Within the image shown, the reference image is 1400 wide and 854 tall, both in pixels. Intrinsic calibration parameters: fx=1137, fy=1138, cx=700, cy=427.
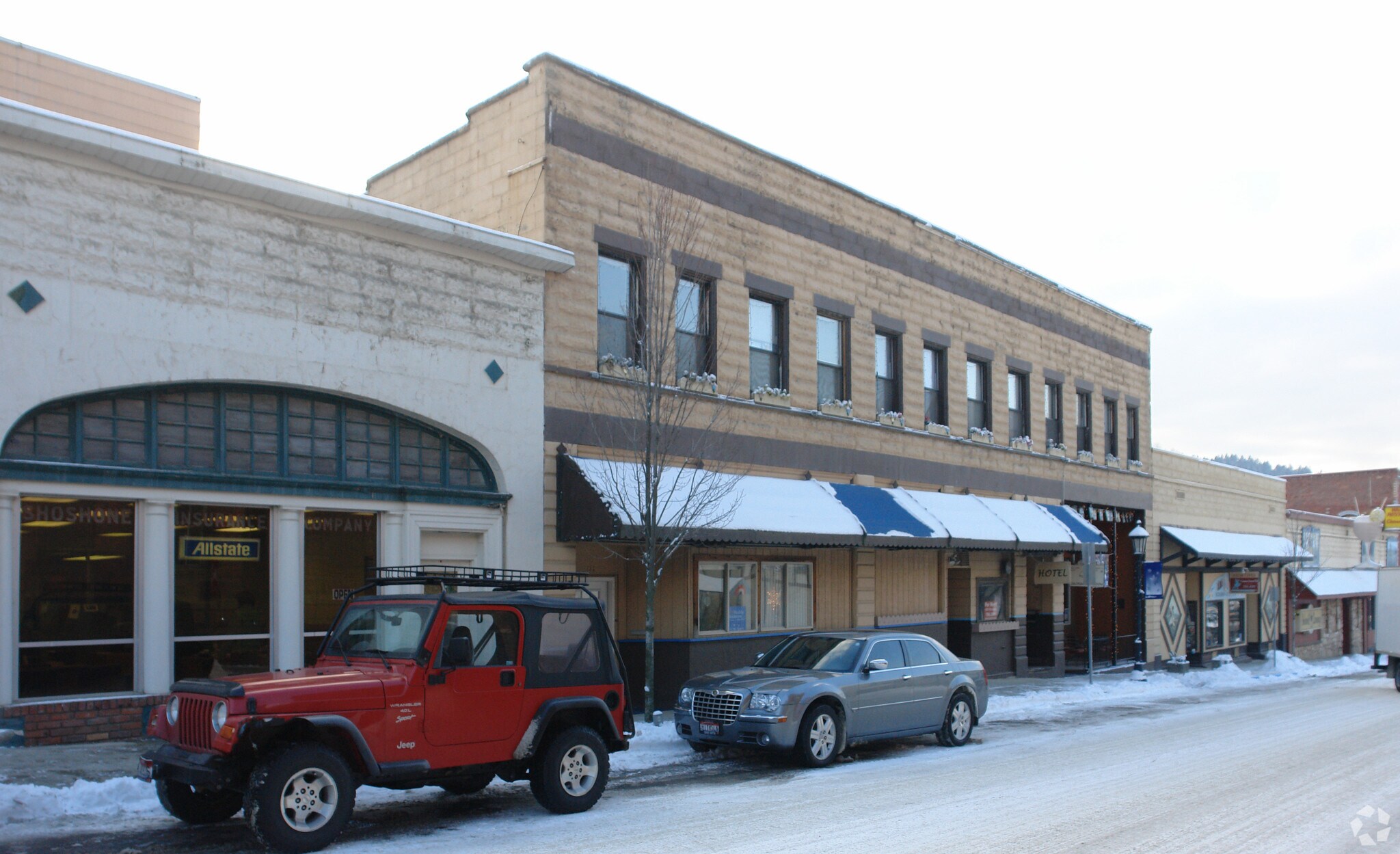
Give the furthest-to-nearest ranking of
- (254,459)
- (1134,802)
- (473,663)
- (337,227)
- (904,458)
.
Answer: (904,458)
(337,227)
(254,459)
(1134,802)
(473,663)

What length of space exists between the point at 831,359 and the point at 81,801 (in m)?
15.1

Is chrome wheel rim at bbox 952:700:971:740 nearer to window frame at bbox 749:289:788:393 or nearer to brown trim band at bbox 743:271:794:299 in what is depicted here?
window frame at bbox 749:289:788:393

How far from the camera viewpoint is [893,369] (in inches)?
925

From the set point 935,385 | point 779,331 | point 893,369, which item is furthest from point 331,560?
point 935,385

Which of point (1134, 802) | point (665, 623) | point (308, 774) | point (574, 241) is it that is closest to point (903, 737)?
point (665, 623)

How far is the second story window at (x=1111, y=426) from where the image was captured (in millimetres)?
31969

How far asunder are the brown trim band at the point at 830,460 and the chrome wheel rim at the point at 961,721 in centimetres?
557

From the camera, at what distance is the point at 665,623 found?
1756 cm

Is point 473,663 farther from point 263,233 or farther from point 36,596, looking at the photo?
point 263,233

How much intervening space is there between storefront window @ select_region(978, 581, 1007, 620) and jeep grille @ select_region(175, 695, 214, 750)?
19.3 metres

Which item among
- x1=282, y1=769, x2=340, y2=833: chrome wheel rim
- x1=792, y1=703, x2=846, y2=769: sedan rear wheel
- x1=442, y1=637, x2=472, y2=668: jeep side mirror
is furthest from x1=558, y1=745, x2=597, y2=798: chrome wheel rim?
x1=792, y1=703, x2=846, y2=769: sedan rear wheel

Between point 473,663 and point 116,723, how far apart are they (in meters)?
4.78

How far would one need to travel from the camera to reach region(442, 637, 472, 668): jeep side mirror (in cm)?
922

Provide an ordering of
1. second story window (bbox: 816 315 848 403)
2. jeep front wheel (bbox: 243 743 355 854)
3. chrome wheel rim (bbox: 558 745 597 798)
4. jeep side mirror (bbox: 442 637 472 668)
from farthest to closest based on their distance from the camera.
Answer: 1. second story window (bbox: 816 315 848 403)
2. chrome wheel rim (bbox: 558 745 597 798)
3. jeep side mirror (bbox: 442 637 472 668)
4. jeep front wheel (bbox: 243 743 355 854)
